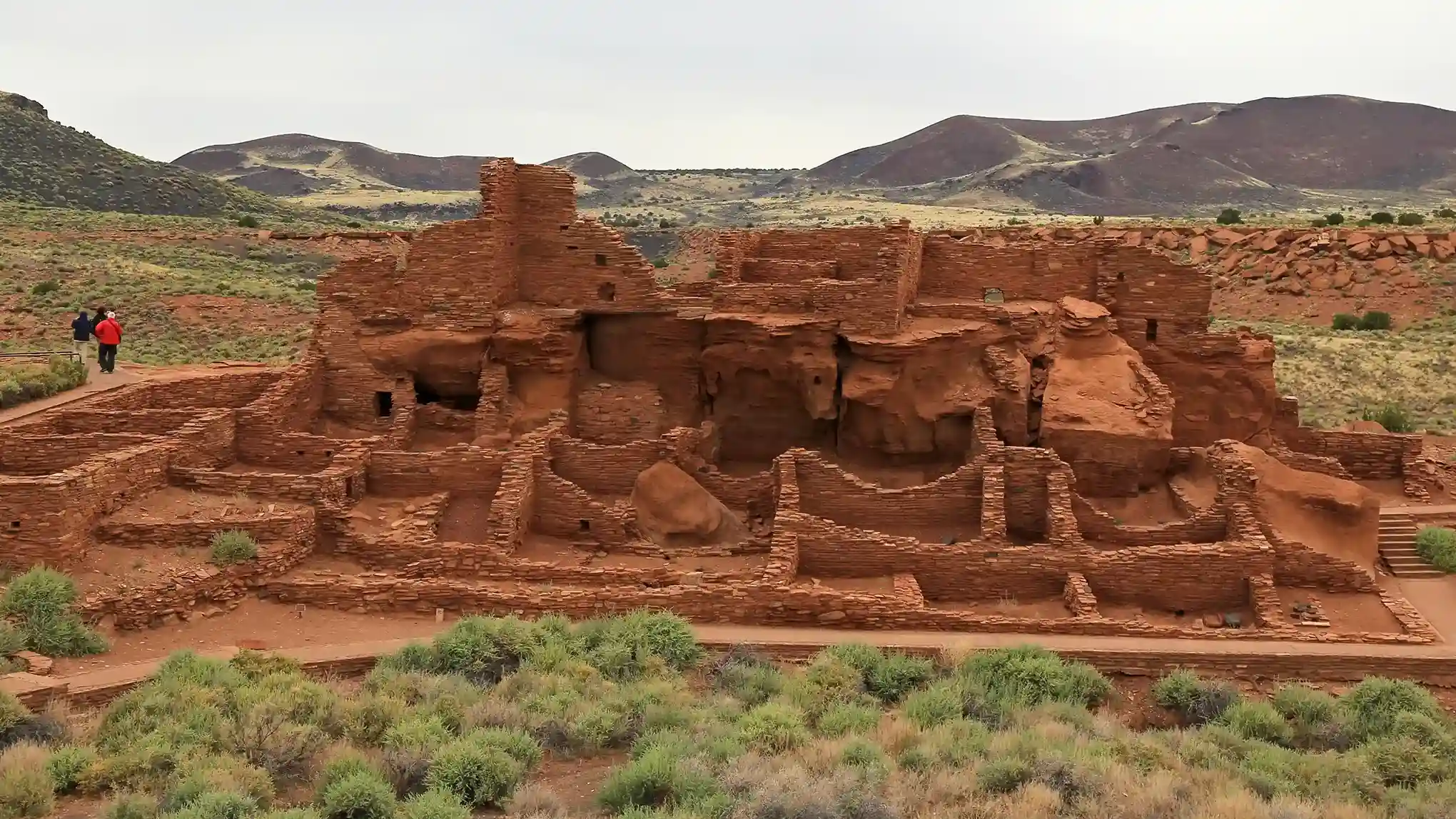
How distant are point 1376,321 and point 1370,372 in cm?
897

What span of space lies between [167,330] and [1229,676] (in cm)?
2962

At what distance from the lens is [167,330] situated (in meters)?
29.6

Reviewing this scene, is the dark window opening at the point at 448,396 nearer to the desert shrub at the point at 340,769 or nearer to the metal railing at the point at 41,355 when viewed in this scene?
the metal railing at the point at 41,355

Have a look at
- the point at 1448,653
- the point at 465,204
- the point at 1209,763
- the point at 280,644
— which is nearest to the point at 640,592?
the point at 280,644

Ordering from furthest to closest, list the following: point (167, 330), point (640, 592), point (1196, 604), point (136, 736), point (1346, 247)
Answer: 1. point (1346, 247)
2. point (167, 330)
3. point (1196, 604)
4. point (640, 592)
5. point (136, 736)

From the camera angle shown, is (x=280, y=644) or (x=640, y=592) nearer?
(x=280, y=644)

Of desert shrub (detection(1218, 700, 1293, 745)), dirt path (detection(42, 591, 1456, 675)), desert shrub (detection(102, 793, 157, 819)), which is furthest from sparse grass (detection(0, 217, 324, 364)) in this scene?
desert shrub (detection(1218, 700, 1293, 745))

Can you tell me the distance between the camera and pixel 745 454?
17.2 metres

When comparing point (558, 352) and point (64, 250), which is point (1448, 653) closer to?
point (558, 352)

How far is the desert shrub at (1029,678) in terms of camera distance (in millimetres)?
9953

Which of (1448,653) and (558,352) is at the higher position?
(558,352)

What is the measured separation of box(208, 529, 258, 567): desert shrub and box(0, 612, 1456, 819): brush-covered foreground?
2694 mm

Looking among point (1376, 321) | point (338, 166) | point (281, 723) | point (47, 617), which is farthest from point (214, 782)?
point (338, 166)

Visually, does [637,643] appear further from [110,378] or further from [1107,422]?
[110,378]
